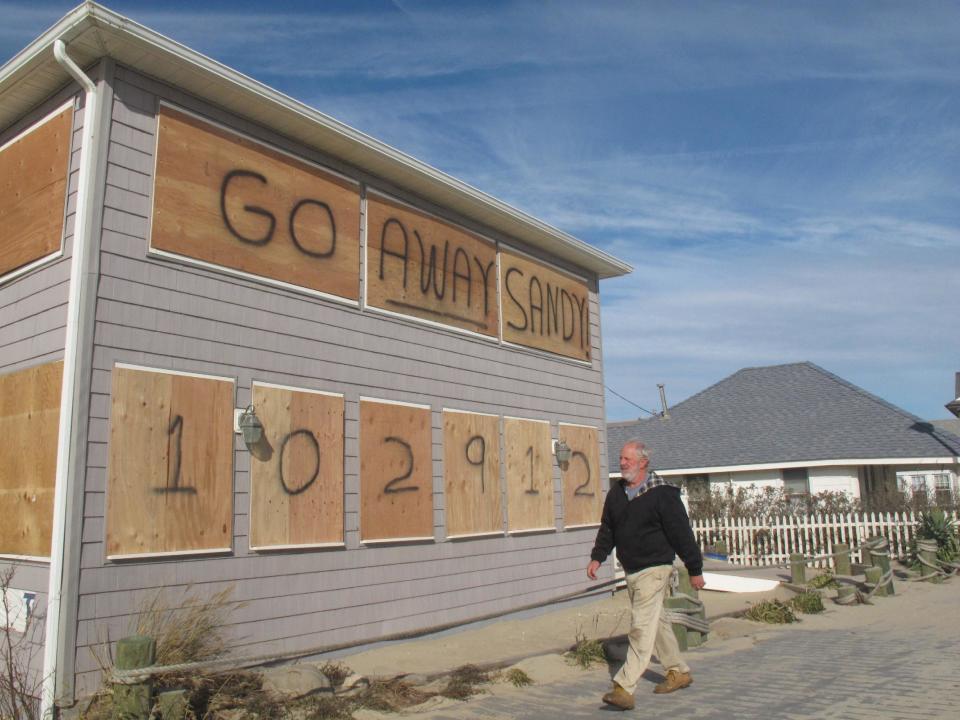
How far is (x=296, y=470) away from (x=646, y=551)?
3.74m

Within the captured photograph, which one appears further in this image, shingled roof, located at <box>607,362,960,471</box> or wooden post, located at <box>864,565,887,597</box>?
shingled roof, located at <box>607,362,960,471</box>

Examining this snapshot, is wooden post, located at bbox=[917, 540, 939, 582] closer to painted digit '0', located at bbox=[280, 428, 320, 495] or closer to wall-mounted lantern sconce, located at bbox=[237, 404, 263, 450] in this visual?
painted digit '0', located at bbox=[280, 428, 320, 495]

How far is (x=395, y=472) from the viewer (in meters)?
9.94

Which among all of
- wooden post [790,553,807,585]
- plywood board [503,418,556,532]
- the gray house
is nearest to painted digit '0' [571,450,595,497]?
plywood board [503,418,556,532]

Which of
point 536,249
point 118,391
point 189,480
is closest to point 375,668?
point 189,480

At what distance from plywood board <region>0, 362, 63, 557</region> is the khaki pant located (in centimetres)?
470

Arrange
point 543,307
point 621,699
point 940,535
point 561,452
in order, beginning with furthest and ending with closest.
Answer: point 940,535 → point 543,307 → point 561,452 → point 621,699

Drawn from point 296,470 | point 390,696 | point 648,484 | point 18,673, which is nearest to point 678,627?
point 648,484

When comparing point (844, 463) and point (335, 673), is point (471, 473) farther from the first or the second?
point (844, 463)

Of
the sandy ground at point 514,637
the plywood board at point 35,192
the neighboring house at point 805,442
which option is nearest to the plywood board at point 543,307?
the sandy ground at point 514,637

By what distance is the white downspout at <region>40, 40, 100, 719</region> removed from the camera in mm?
6574

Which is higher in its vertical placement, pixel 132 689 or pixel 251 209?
pixel 251 209

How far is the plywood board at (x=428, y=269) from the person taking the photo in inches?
407

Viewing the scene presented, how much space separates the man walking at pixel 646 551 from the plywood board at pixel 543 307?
5786 millimetres
